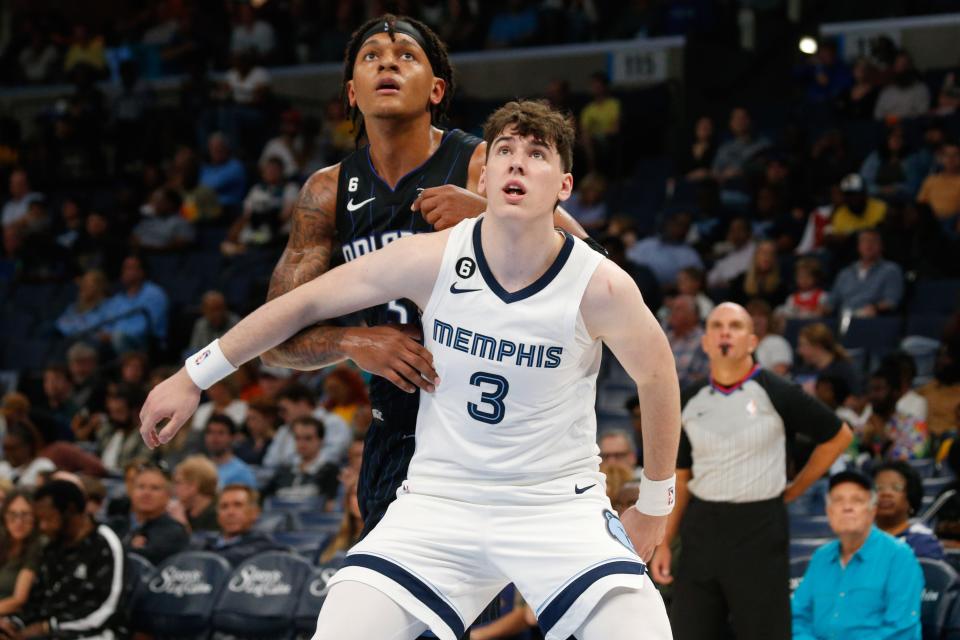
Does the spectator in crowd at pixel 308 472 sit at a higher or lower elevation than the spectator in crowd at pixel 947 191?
lower

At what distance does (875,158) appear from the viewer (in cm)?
1339

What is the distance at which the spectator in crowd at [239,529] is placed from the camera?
368 inches

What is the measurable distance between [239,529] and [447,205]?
18.1 ft

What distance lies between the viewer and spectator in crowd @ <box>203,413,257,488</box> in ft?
35.7

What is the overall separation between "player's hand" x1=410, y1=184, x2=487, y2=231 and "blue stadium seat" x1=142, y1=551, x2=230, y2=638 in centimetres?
524

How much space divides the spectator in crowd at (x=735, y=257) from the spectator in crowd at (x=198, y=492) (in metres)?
4.75

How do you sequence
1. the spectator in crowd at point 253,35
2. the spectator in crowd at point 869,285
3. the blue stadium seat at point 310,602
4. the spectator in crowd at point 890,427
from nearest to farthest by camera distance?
the blue stadium seat at point 310,602 → the spectator in crowd at point 890,427 → the spectator in crowd at point 869,285 → the spectator in crowd at point 253,35

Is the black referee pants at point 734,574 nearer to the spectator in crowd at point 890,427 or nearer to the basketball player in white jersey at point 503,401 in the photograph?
the spectator in crowd at point 890,427

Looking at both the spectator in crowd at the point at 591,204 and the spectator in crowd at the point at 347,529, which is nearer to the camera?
the spectator in crowd at the point at 347,529

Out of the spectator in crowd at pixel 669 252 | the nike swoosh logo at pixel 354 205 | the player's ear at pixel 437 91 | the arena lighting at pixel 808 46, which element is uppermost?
the arena lighting at pixel 808 46

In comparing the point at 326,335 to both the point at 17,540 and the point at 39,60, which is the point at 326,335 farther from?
the point at 39,60

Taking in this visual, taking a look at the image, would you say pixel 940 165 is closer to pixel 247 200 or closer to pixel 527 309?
pixel 247 200

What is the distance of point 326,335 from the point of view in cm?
458

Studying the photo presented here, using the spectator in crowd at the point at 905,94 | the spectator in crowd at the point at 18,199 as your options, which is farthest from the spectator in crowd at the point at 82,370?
the spectator in crowd at the point at 905,94
